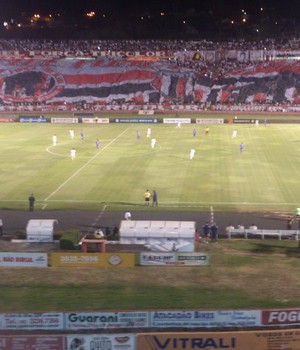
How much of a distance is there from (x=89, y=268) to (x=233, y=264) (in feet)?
18.5

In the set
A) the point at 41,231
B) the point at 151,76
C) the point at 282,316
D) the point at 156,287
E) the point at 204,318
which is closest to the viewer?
the point at 282,316

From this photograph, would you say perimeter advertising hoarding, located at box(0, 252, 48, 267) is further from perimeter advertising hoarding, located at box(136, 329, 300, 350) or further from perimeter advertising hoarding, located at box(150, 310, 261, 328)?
perimeter advertising hoarding, located at box(136, 329, 300, 350)

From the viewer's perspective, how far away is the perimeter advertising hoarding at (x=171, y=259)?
63.0 feet

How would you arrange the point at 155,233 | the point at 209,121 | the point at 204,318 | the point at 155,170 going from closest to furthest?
the point at 204,318
the point at 155,233
the point at 155,170
the point at 209,121

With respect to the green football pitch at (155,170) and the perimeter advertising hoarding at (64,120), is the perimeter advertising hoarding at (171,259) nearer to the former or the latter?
the green football pitch at (155,170)

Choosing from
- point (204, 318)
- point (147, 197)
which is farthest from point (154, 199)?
point (204, 318)

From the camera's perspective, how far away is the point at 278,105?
8025 cm

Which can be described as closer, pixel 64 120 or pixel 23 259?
pixel 23 259

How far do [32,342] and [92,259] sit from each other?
561cm

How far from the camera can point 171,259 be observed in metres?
19.3

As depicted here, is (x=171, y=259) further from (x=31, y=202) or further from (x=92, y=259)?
(x=31, y=202)

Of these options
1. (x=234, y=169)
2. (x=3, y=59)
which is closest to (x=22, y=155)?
(x=234, y=169)

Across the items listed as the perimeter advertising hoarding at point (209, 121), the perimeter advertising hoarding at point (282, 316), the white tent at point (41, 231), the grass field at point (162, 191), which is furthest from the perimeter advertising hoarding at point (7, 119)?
the perimeter advertising hoarding at point (282, 316)

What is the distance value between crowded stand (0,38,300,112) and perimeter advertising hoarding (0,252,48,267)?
64.2 metres
